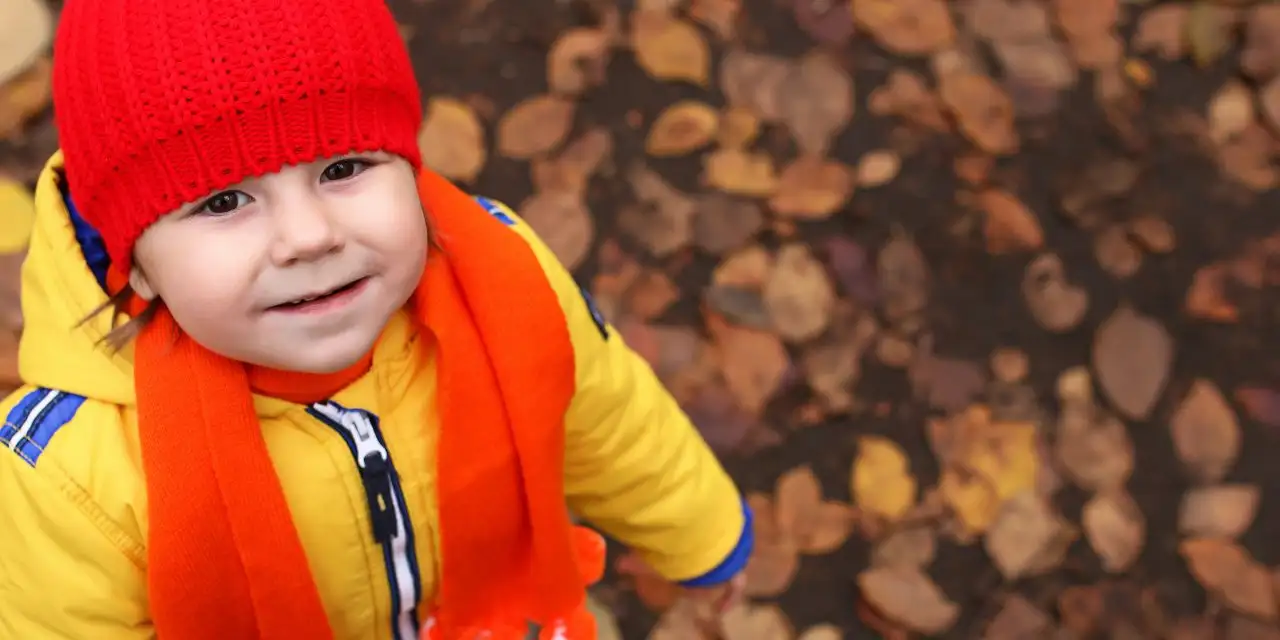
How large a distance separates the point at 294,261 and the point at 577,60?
Result: 1138 mm

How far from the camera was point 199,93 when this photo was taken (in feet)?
2.19

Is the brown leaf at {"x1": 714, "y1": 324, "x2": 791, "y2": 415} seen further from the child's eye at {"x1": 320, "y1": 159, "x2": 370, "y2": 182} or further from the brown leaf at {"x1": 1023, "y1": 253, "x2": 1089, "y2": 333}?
the child's eye at {"x1": 320, "y1": 159, "x2": 370, "y2": 182}

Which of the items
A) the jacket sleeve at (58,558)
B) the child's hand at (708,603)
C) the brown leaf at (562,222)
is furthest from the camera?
the brown leaf at (562,222)

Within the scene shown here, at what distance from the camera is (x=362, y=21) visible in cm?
72

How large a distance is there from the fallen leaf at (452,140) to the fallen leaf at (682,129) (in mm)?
248

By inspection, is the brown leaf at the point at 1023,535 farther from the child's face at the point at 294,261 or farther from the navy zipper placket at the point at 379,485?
the child's face at the point at 294,261

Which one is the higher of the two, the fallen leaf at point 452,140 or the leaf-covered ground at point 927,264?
the fallen leaf at point 452,140

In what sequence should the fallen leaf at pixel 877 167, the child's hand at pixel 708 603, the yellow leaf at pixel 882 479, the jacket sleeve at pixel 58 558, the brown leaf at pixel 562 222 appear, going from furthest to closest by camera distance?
1. the fallen leaf at pixel 877 167
2. the brown leaf at pixel 562 222
3. the yellow leaf at pixel 882 479
4. the child's hand at pixel 708 603
5. the jacket sleeve at pixel 58 558

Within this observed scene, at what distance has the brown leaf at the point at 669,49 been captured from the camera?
5.89 ft

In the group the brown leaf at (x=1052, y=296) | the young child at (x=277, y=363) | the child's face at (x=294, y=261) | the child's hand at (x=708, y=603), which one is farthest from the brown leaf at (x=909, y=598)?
the child's face at (x=294, y=261)

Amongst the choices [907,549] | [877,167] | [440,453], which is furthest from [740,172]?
[440,453]

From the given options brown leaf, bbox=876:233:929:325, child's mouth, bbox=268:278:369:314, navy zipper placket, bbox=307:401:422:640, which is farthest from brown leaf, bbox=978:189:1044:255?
child's mouth, bbox=268:278:369:314

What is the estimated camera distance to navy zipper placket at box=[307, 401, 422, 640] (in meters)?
0.85

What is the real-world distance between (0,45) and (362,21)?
120cm
